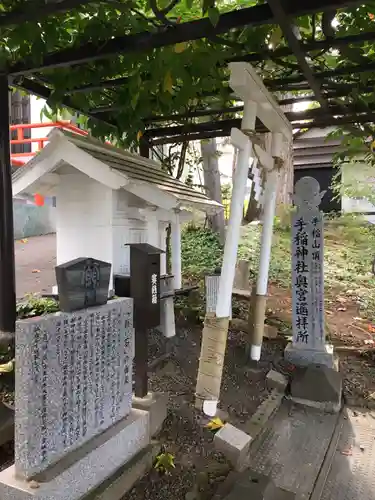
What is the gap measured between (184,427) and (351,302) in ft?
20.2

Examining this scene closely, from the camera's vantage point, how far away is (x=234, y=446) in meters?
3.12

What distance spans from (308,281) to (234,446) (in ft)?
9.41

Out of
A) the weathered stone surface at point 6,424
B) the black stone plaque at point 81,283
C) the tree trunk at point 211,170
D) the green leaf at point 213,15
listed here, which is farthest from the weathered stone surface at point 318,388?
the tree trunk at point 211,170

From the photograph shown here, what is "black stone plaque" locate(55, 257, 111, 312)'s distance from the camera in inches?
96.8

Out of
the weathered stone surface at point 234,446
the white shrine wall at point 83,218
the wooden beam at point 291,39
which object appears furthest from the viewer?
the white shrine wall at point 83,218

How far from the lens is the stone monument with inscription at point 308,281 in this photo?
5.38m

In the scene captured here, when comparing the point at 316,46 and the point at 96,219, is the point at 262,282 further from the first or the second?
the point at 316,46

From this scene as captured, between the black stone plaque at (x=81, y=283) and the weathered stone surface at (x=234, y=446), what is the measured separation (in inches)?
58.6

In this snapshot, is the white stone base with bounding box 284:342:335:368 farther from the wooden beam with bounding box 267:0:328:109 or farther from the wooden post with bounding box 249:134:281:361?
the wooden beam with bounding box 267:0:328:109

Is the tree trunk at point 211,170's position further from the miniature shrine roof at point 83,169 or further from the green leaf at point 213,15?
the green leaf at point 213,15

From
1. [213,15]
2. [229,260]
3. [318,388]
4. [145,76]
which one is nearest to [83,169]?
[145,76]

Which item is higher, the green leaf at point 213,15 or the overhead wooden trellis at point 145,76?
the overhead wooden trellis at point 145,76

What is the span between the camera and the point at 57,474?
7.57ft

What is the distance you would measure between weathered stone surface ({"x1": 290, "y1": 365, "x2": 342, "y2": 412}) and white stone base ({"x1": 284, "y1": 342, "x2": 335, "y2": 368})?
0.27 m
